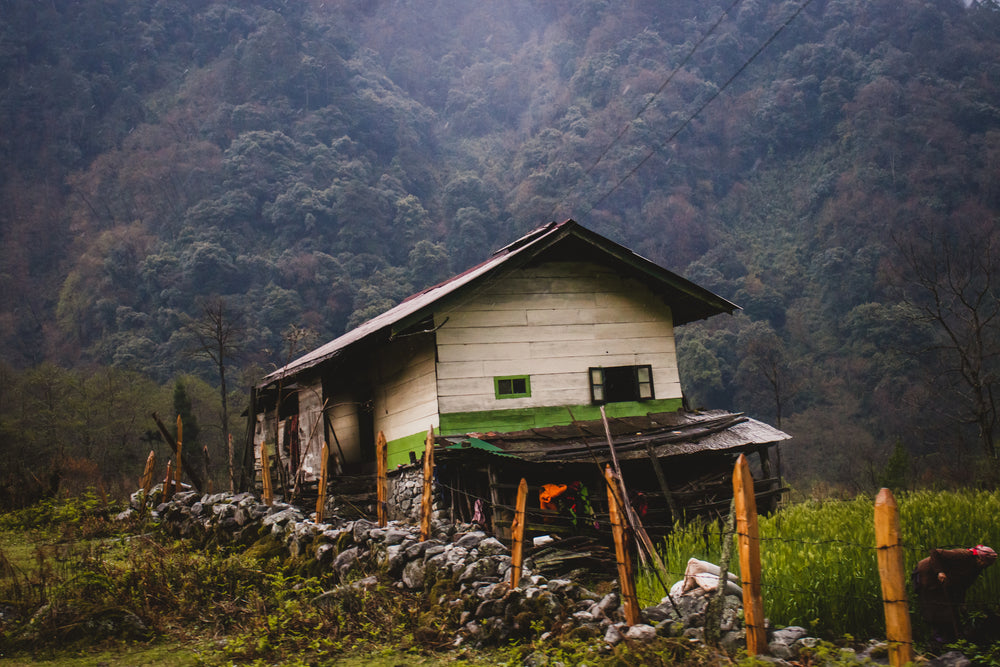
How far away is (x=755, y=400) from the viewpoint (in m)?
66.9

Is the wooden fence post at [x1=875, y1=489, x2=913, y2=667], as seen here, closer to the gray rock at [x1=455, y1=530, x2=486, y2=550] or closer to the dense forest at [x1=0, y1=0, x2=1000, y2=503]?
the gray rock at [x1=455, y1=530, x2=486, y2=550]

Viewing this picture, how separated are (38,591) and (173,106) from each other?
121m

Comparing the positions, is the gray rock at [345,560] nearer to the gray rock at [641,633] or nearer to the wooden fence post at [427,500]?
Result: the wooden fence post at [427,500]

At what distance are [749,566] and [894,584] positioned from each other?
1114 millimetres

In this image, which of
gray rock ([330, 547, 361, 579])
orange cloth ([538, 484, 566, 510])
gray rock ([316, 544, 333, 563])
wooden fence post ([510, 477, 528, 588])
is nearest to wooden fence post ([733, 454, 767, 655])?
wooden fence post ([510, 477, 528, 588])

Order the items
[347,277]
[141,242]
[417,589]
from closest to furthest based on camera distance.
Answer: [417,589]
[347,277]
[141,242]

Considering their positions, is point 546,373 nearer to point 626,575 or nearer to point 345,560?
point 345,560

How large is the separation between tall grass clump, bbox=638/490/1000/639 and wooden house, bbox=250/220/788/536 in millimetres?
4687

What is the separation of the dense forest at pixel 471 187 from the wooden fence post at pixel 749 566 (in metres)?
38.3

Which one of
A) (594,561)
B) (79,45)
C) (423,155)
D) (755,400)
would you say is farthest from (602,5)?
(594,561)

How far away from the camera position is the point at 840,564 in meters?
8.48

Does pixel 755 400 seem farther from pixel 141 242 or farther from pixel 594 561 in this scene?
pixel 141 242

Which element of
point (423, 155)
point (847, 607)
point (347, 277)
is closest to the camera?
point (847, 607)

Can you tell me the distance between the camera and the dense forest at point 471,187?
62.8 m
